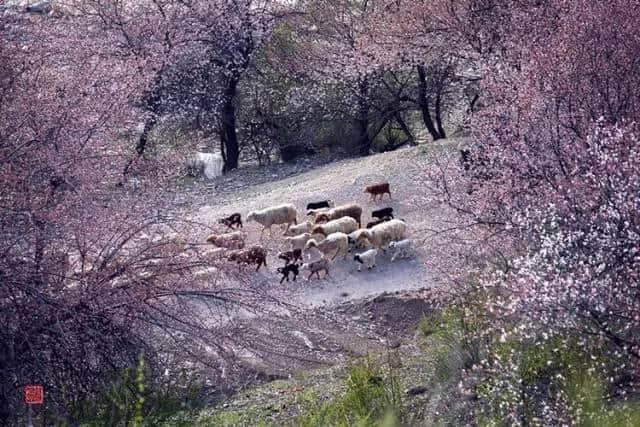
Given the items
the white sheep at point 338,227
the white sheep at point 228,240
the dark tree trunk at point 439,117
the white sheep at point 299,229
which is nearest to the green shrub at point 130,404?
the white sheep at point 228,240

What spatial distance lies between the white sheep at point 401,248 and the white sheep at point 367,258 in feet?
0.96

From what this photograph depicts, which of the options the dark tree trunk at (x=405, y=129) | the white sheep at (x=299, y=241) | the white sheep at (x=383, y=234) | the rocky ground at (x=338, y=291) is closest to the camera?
the rocky ground at (x=338, y=291)

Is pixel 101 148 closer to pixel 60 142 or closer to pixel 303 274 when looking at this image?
pixel 60 142

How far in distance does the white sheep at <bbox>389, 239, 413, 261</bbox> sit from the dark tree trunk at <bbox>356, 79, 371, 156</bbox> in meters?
11.1

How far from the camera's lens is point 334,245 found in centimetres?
1514

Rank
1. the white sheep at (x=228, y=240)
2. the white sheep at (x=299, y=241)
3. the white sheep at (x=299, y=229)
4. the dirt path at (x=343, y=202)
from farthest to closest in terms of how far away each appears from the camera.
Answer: the white sheep at (x=299, y=229)
the white sheep at (x=299, y=241)
the dirt path at (x=343, y=202)
the white sheep at (x=228, y=240)

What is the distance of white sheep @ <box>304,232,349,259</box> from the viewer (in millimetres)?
15133

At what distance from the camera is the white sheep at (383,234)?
15.4m

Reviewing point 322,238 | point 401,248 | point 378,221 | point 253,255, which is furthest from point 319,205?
point 253,255

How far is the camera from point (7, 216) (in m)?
9.64

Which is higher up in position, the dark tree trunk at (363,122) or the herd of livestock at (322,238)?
the dark tree trunk at (363,122)

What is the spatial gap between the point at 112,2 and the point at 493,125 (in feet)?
48.4

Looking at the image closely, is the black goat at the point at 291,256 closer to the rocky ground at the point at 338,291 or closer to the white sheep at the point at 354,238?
the rocky ground at the point at 338,291

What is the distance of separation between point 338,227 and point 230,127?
11462 mm
